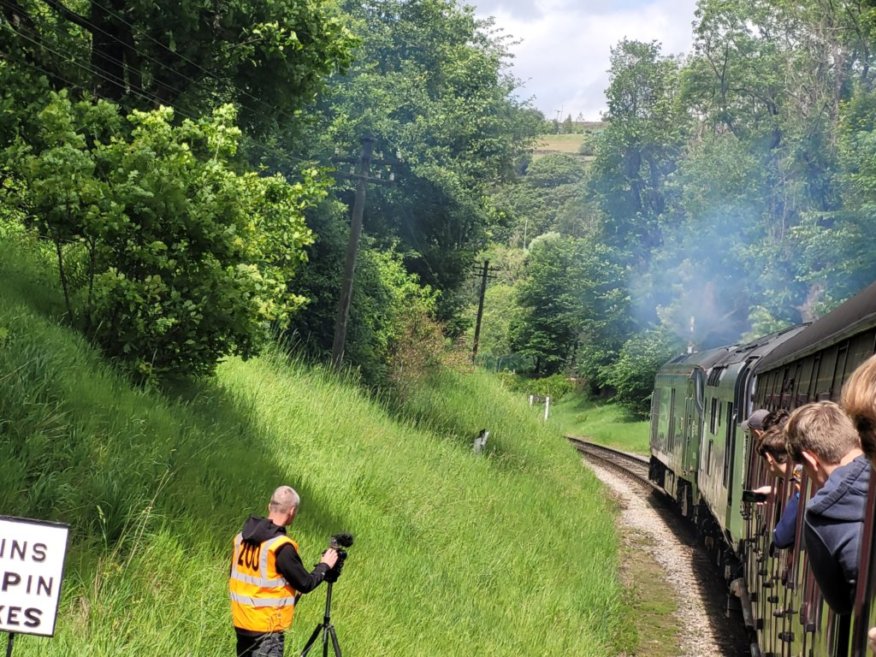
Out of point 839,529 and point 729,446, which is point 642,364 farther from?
point 839,529

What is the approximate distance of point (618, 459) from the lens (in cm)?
3678

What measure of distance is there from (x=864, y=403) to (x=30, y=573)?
10.9 feet

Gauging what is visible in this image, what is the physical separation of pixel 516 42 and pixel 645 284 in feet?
45.3

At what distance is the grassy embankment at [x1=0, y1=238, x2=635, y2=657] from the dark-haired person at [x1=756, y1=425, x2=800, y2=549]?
11.1 feet

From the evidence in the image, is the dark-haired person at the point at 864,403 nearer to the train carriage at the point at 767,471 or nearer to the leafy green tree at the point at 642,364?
the train carriage at the point at 767,471

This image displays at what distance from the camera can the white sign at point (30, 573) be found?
4082mm

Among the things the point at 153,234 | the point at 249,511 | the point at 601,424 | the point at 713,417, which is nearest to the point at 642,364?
the point at 601,424

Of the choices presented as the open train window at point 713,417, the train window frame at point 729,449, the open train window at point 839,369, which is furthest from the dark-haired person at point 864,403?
the open train window at point 713,417

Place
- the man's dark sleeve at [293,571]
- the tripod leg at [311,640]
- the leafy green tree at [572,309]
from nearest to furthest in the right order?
the man's dark sleeve at [293,571] → the tripod leg at [311,640] → the leafy green tree at [572,309]

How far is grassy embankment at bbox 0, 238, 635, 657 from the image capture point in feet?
22.9

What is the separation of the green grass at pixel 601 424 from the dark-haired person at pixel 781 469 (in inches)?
1266

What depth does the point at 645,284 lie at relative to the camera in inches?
2015

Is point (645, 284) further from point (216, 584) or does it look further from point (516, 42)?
point (216, 584)

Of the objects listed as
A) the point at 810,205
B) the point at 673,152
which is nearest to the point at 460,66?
the point at 810,205
